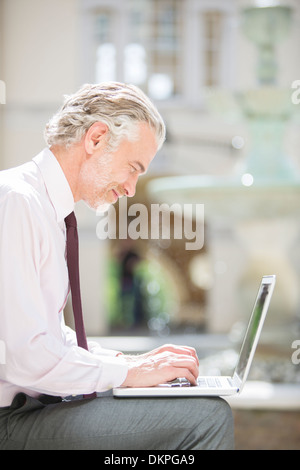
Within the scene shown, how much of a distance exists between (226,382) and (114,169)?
580mm

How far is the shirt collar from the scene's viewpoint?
5.80 ft

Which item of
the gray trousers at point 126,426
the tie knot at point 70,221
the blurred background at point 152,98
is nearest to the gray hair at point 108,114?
the tie knot at point 70,221

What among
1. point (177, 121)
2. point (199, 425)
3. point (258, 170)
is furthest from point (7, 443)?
point (177, 121)

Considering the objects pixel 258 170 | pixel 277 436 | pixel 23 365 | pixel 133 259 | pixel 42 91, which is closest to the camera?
pixel 23 365

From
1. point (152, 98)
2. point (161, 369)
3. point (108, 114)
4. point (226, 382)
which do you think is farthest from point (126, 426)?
point (152, 98)

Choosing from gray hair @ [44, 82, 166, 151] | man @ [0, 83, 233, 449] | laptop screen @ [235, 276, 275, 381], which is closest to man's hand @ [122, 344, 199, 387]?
man @ [0, 83, 233, 449]

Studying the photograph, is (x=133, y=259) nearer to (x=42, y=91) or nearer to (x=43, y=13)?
(x=42, y=91)

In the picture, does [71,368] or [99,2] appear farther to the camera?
[99,2]

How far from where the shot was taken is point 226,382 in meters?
1.77

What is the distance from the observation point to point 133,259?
43.5 ft

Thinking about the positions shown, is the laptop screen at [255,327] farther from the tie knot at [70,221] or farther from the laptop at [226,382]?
the tie knot at [70,221]

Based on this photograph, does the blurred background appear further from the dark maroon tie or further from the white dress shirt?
the white dress shirt

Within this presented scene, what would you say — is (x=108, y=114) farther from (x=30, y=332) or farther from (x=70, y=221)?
(x=30, y=332)

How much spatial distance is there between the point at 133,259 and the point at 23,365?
11.7m
